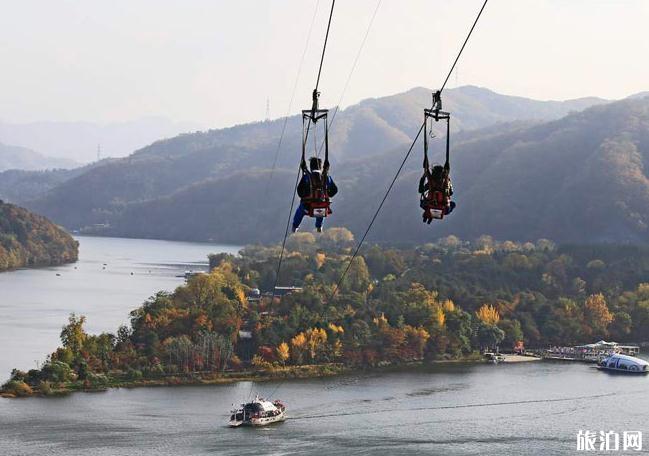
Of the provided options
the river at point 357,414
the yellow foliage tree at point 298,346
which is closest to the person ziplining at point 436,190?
the river at point 357,414

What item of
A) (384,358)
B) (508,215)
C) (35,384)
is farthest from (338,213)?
(35,384)

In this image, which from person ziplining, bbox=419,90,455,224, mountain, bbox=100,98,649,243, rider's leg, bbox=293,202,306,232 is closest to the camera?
person ziplining, bbox=419,90,455,224

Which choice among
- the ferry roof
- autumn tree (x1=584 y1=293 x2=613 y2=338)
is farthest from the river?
autumn tree (x1=584 y1=293 x2=613 y2=338)

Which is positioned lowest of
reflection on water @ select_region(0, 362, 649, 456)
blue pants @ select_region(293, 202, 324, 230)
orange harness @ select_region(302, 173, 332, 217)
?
reflection on water @ select_region(0, 362, 649, 456)

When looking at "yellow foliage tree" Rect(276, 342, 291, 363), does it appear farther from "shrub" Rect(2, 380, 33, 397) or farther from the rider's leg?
the rider's leg

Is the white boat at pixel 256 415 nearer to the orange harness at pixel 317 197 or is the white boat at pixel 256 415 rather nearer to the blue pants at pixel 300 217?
the blue pants at pixel 300 217

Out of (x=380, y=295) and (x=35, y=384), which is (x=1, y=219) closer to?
(x=380, y=295)

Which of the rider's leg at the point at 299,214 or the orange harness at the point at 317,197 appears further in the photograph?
the rider's leg at the point at 299,214

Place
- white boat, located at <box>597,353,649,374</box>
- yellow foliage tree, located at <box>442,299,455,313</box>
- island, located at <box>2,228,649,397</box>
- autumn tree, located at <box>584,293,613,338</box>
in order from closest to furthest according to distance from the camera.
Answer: island, located at <box>2,228,649,397</box> < white boat, located at <box>597,353,649,374</box> < yellow foliage tree, located at <box>442,299,455,313</box> < autumn tree, located at <box>584,293,613,338</box>

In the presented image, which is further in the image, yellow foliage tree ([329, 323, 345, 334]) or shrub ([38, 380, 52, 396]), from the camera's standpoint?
yellow foliage tree ([329, 323, 345, 334])
